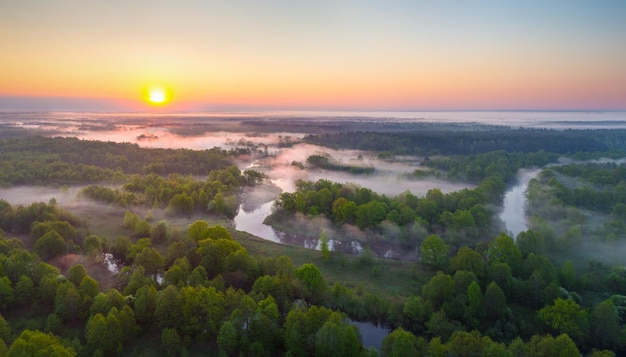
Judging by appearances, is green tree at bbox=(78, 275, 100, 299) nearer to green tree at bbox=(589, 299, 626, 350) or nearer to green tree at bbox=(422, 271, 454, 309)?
green tree at bbox=(422, 271, 454, 309)

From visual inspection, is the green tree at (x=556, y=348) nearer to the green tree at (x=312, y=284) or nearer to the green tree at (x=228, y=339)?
the green tree at (x=312, y=284)

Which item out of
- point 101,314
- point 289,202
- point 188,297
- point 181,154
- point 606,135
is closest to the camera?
point 101,314

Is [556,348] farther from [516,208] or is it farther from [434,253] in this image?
[516,208]

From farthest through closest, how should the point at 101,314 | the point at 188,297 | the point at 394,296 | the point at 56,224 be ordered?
the point at 56,224, the point at 394,296, the point at 188,297, the point at 101,314

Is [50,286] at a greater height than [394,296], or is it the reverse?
[50,286]

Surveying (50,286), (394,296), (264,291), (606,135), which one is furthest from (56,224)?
(606,135)

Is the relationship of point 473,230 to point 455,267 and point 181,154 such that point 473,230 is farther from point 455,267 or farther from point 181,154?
point 181,154

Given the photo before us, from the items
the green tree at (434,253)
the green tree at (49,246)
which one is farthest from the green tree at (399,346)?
the green tree at (49,246)
